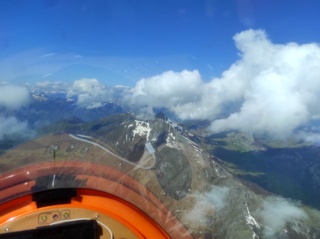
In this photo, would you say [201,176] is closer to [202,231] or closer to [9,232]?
[202,231]

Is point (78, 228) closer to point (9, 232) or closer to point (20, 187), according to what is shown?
point (9, 232)

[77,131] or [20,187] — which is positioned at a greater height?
[77,131]

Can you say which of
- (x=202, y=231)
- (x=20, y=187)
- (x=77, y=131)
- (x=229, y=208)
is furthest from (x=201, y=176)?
(x=229, y=208)

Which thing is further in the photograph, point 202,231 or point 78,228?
point 202,231

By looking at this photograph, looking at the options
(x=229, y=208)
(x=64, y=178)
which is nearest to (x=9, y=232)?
(x=64, y=178)

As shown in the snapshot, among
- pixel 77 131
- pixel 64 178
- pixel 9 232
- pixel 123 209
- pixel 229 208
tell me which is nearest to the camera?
pixel 9 232

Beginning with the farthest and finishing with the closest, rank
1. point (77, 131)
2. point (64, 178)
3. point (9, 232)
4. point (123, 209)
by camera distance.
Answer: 1. point (77, 131)
2. point (64, 178)
3. point (123, 209)
4. point (9, 232)

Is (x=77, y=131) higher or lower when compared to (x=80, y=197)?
higher

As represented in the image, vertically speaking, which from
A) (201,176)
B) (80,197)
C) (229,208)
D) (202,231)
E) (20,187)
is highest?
(229,208)

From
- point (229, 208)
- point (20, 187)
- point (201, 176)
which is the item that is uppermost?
point (229, 208)
